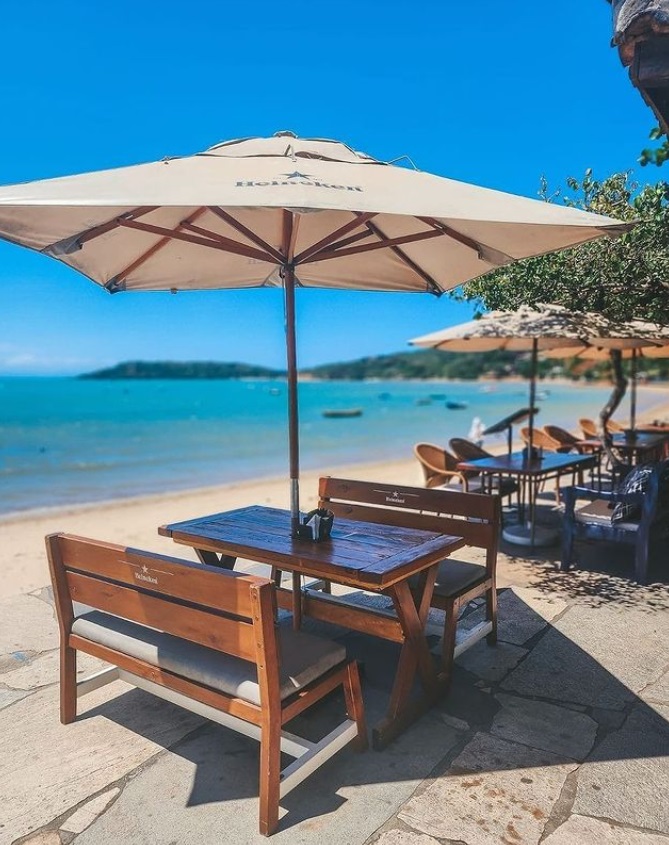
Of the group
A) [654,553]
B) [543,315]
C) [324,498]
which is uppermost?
[543,315]

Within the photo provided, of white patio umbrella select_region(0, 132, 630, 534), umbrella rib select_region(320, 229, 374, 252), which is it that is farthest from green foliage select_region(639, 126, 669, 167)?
umbrella rib select_region(320, 229, 374, 252)

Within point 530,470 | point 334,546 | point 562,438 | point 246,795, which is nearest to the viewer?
point 246,795

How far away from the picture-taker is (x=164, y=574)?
2211mm

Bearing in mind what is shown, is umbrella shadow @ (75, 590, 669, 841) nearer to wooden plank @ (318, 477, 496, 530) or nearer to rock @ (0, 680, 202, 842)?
rock @ (0, 680, 202, 842)

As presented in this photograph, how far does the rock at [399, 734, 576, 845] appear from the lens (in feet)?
6.60

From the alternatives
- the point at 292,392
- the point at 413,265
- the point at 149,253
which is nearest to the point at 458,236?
the point at 413,265

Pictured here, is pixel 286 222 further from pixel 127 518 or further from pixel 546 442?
pixel 546 442

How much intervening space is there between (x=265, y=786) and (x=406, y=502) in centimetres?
204

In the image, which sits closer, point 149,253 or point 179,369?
point 149,253

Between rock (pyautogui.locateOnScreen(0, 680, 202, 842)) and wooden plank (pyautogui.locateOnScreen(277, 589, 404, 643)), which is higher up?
wooden plank (pyautogui.locateOnScreen(277, 589, 404, 643))

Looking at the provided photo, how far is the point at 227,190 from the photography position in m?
2.04

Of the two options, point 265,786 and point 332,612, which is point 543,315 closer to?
point 332,612

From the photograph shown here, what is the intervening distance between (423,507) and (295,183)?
2.20 m

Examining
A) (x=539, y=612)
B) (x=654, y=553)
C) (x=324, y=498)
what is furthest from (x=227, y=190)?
(x=654, y=553)
